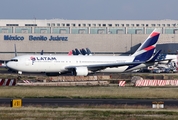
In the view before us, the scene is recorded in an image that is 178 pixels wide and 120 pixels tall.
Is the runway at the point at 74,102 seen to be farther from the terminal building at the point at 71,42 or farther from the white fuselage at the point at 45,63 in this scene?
the terminal building at the point at 71,42

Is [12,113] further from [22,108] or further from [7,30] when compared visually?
[7,30]

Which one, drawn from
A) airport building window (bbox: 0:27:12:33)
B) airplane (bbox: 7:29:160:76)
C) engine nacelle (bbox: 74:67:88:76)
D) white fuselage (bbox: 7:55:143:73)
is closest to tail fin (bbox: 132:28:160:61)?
airplane (bbox: 7:29:160:76)

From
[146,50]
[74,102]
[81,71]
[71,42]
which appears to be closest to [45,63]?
[81,71]

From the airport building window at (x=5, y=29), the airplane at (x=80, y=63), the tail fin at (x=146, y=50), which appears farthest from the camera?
the airport building window at (x=5, y=29)

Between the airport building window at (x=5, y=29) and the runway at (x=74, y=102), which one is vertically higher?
the airport building window at (x=5, y=29)

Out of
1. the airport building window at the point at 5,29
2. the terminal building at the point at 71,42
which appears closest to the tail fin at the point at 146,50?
the terminal building at the point at 71,42

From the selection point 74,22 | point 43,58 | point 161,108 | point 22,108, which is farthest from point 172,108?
point 74,22

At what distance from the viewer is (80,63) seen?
77188 mm

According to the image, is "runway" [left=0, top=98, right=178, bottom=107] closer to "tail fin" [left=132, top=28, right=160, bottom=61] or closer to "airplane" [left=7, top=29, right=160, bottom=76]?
"airplane" [left=7, top=29, right=160, bottom=76]

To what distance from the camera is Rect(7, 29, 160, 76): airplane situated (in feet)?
242

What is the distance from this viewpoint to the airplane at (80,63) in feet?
242

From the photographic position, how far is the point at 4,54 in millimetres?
128750

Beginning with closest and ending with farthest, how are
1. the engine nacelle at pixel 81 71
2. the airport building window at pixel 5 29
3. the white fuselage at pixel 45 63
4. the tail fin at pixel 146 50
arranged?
the white fuselage at pixel 45 63 → the engine nacelle at pixel 81 71 → the tail fin at pixel 146 50 → the airport building window at pixel 5 29

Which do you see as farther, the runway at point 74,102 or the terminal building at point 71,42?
the terminal building at point 71,42
